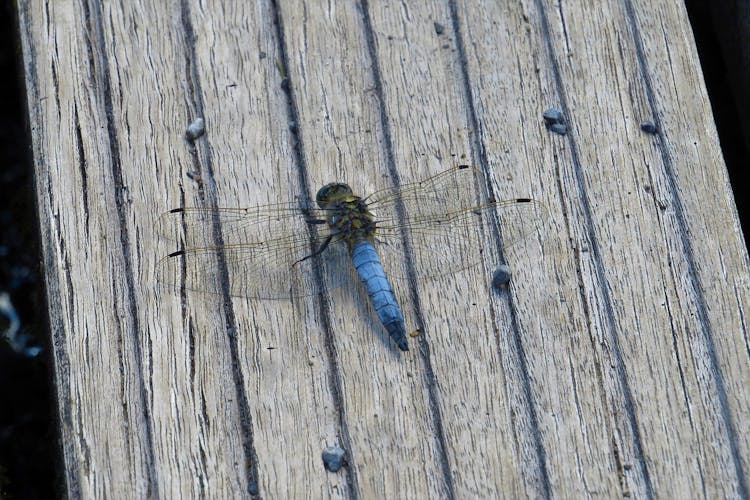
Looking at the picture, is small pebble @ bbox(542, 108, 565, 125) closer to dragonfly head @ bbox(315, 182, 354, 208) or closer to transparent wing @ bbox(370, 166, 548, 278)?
transparent wing @ bbox(370, 166, 548, 278)

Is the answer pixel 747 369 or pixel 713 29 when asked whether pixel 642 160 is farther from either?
pixel 713 29

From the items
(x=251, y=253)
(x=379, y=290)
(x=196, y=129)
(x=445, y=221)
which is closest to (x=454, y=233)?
(x=445, y=221)

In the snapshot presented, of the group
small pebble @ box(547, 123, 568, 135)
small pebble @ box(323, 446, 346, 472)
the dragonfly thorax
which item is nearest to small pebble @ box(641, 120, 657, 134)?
small pebble @ box(547, 123, 568, 135)

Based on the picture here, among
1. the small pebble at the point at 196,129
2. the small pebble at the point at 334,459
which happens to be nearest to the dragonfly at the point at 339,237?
the small pebble at the point at 196,129

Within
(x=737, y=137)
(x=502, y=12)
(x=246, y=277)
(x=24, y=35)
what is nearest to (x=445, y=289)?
(x=246, y=277)

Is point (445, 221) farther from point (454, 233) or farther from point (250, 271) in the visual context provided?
point (250, 271)

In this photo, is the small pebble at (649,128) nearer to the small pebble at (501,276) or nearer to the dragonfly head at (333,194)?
the small pebble at (501,276)
